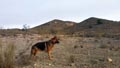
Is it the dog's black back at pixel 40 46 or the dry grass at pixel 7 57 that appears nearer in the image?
the dry grass at pixel 7 57

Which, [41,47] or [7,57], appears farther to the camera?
[41,47]

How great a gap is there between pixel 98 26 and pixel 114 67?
1533 inches

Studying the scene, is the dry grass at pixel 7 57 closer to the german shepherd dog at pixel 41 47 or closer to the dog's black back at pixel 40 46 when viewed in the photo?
the german shepherd dog at pixel 41 47

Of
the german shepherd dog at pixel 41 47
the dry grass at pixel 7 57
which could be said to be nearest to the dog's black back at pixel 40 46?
the german shepherd dog at pixel 41 47

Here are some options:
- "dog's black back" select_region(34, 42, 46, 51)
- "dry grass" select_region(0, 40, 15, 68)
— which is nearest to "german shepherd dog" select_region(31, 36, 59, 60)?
"dog's black back" select_region(34, 42, 46, 51)

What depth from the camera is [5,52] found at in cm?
1597

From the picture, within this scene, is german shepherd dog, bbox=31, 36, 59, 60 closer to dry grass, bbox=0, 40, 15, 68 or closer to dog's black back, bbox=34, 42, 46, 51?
dog's black back, bbox=34, 42, 46, 51

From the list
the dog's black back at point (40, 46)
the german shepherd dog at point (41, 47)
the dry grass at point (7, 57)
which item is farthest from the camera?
the dog's black back at point (40, 46)

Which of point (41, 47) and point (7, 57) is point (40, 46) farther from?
A: point (7, 57)

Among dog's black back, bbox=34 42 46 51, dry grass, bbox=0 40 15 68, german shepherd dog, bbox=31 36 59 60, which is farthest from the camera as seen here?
dog's black back, bbox=34 42 46 51

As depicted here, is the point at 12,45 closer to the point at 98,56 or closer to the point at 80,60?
the point at 80,60

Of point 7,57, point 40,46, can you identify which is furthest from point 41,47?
point 7,57

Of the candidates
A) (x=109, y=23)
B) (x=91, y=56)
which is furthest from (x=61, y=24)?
(x=91, y=56)

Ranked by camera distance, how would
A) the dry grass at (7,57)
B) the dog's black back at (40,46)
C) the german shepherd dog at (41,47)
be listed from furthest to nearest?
1. the dog's black back at (40,46)
2. the german shepherd dog at (41,47)
3. the dry grass at (7,57)
